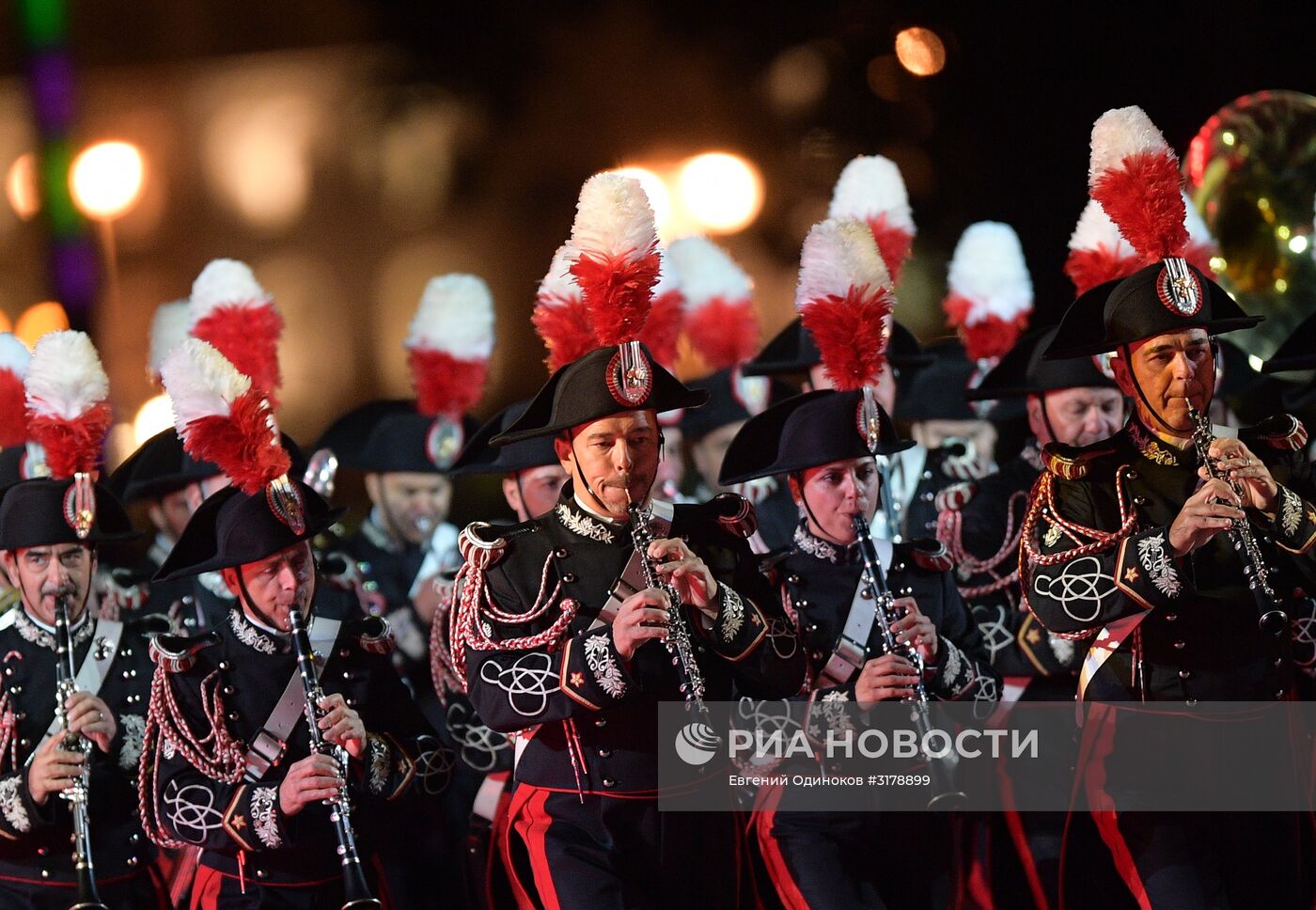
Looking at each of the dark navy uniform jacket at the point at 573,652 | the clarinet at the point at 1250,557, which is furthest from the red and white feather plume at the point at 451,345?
the clarinet at the point at 1250,557

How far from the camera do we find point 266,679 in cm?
581

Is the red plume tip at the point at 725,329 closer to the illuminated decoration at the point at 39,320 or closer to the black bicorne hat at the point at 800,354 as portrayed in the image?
the black bicorne hat at the point at 800,354

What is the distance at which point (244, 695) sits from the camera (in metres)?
5.81

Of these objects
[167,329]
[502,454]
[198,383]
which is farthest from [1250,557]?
[167,329]

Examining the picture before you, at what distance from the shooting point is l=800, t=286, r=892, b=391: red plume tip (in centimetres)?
623

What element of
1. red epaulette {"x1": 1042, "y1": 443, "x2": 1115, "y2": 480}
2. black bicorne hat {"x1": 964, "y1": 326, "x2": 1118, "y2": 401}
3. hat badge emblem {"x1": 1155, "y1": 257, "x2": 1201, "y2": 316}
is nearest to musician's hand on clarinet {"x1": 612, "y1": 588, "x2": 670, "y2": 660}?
red epaulette {"x1": 1042, "y1": 443, "x2": 1115, "y2": 480}

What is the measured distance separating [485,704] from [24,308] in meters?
10.6

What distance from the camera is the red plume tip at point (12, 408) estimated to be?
24.7 feet

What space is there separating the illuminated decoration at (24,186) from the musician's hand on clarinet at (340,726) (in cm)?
1037

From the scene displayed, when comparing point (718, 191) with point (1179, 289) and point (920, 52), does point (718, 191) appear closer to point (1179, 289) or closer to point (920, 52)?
point (920, 52)

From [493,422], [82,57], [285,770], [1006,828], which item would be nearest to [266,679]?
[285,770]

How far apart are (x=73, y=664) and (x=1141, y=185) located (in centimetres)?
380

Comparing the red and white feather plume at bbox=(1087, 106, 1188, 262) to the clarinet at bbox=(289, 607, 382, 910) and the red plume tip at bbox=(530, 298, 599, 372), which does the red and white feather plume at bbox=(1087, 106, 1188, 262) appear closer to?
the red plume tip at bbox=(530, 298, 599, 372)

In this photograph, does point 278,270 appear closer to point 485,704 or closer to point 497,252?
point 497,252
